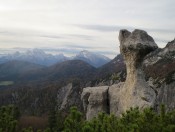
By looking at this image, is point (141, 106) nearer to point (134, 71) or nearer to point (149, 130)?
point (134, 71)

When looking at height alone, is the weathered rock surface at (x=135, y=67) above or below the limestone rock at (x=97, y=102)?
above

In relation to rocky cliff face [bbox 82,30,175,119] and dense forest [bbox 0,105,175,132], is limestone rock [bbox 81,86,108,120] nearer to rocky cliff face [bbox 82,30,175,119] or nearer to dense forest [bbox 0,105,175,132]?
rocky cliff face [bbox 82,30,175,119]

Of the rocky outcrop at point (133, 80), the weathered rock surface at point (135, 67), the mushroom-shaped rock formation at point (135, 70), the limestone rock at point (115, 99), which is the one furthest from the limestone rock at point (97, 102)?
the weathered rock surface at point (135, 67)

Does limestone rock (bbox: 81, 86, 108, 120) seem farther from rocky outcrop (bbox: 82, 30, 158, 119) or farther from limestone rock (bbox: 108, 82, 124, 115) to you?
limestone rock (bbox: 108, 82, 124, 115)

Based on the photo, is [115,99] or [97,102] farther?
[97,102]

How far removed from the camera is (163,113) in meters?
20.8

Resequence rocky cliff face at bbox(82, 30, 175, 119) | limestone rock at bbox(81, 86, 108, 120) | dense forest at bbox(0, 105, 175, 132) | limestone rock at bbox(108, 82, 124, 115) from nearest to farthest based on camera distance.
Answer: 1. dense forest at bbox(0, 105, 175, 132)
2. rocky cliff face at bbox(82, 30, 175, 119)
3. limestone rock at bbox(108, 82, 124, 115)
4. limestone rock at bbox(81, 86, 108, 120)

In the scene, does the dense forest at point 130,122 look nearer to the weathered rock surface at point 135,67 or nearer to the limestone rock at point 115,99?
the weathered rock surface at point 135,67

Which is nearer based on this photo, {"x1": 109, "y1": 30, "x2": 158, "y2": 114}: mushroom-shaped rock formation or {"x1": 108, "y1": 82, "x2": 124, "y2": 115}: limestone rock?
{"x1": 109, "y1": 30, "x2": 158, "y2": 114}: mushroom-shaped rock formation

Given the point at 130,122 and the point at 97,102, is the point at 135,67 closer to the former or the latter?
the point at 97,102

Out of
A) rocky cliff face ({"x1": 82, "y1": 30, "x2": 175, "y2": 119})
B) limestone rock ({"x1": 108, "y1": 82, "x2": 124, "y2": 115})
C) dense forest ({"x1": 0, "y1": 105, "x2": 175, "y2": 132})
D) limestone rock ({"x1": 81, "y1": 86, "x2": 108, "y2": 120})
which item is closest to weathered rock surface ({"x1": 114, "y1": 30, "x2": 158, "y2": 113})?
rocky cliff face ({"x1": 82, "y1": 30, "x2": 175, "y2": 119})

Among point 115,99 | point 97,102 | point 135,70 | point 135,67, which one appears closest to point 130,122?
point 135,70

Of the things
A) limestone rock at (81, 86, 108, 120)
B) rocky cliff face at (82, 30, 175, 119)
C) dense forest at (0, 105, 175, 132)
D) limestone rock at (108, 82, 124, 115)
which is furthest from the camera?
limestone rock at (81, 86, 108, 120)

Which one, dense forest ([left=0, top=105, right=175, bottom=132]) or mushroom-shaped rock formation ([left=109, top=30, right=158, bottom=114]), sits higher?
mushroom-shaped rock formation ([left=109, top=30, right=158, bottom=114])
